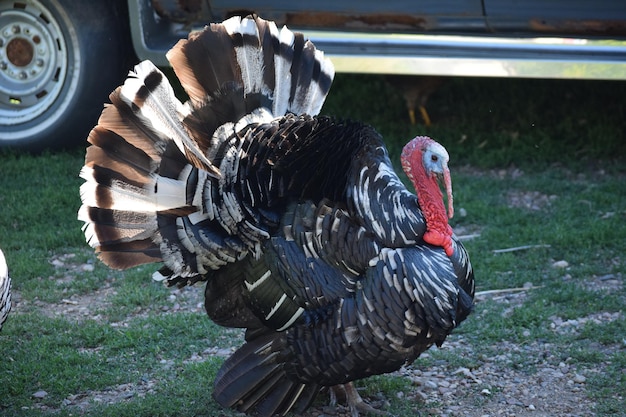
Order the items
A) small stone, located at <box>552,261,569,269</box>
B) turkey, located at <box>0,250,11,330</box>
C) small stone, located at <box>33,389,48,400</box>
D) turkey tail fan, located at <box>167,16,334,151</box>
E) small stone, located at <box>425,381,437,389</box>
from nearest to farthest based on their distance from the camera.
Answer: turkey, located at <box>0,250,11,330</box>, turkey tail fan, located at <box>167,16,334,151</box>, small stone, located at <box>33,389,48,400</box>, small stone, located at <box>425,381,437,389</box>, small stone, located at <box>552,261,569,269</box>

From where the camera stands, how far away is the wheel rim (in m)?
6.95

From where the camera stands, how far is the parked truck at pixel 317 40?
251 inches

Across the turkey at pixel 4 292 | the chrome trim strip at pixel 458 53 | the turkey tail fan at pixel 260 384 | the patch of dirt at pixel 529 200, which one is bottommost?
the patch of dirt at pixel 529 200

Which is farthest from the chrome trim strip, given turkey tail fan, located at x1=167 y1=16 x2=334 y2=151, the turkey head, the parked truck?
the turkey head

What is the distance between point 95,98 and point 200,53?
2.91 metres

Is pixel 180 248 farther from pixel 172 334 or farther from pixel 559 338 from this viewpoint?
pixel 559 338

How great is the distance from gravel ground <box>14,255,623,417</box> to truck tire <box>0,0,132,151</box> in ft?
9.04

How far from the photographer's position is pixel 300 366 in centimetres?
405

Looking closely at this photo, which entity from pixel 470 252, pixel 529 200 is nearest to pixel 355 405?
pixel 470 252

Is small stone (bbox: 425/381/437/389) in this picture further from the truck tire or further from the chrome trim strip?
the truck tire

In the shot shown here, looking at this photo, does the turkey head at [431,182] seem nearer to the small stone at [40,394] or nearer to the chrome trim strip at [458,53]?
the small stone at [40,394]

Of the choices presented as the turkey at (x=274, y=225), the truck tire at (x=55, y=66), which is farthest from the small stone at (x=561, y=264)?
the truck tire at (x=55, y=66)

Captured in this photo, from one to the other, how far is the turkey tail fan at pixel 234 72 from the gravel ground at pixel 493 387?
1280 millimetres

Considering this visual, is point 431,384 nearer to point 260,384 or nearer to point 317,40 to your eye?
point 260,384
